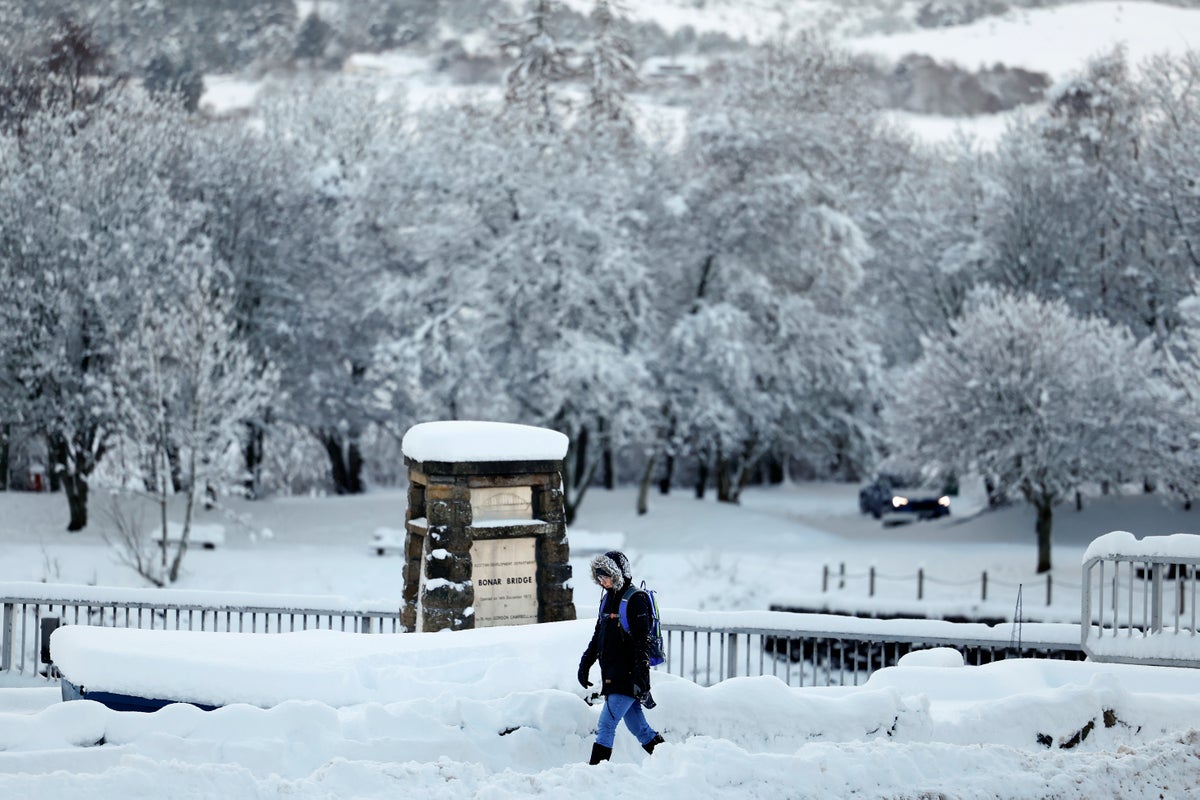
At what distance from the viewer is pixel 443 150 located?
33656 mm

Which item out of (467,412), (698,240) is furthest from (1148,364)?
(467,412)

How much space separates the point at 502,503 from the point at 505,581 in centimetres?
92

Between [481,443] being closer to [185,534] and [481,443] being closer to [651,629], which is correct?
[651,629]

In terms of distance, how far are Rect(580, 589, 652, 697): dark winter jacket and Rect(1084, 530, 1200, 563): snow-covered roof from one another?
496cm

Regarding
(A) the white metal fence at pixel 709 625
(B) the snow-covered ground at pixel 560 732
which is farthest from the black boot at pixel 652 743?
(A) the white metal fence at pixel 709 625

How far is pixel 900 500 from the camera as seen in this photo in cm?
3800

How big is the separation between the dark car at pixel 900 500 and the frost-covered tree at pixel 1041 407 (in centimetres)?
768

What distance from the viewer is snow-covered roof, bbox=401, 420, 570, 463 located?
14.2 m

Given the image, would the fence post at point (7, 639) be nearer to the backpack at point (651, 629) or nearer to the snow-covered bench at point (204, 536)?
the backpack at point (651, 629)

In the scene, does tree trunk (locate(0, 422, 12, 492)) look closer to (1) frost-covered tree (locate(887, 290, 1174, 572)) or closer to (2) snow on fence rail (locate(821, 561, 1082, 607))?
(2) snow on fence rail (locate(821, 561, 1082, 607))

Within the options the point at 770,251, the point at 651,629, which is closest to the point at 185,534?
the point at 770,251

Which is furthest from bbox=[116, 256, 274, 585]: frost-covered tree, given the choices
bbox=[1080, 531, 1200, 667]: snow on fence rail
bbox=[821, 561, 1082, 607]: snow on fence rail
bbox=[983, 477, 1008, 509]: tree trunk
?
bbox=[983, 477, 1008, 509]: tree trunk

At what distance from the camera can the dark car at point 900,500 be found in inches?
1495

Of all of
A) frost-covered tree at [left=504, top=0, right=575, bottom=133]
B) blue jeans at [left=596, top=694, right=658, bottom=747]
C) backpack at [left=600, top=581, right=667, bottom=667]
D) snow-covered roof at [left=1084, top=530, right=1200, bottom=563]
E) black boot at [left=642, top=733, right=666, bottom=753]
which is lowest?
black boot at [left=642, top=733, right=666, bottom=753]
